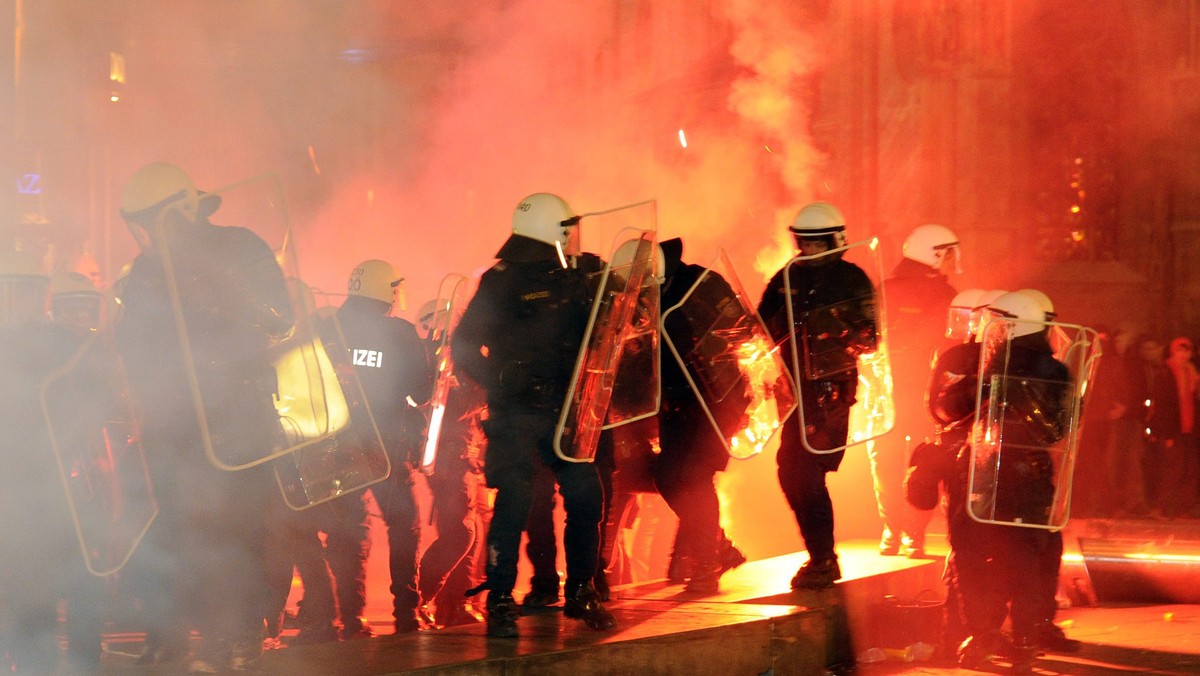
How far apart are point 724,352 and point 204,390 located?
7.27 ft

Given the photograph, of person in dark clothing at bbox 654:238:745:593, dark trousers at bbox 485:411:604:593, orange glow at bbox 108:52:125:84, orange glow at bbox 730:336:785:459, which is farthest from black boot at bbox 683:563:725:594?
orange glow at bbox 108:52:125:84

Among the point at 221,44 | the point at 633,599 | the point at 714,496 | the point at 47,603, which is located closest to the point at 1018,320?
the point at 714,496

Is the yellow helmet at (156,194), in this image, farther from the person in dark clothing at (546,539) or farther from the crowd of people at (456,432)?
the person in dark clothing at (546,539)

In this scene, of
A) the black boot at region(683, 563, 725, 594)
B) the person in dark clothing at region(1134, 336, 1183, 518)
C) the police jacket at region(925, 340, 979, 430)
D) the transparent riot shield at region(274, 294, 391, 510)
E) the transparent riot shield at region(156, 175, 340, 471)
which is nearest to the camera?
the transparent riot shield at region(156, 175, 340, 471)

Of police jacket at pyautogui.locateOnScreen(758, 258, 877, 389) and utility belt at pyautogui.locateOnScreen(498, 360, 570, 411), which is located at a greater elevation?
police jacket at pyautogui.locateOnScreen(758, 258, 877, 389)

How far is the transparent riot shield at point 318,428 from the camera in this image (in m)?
4.49

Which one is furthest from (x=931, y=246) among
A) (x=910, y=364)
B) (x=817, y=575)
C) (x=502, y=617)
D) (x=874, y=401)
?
(x=502, y=617)

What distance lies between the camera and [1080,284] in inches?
479

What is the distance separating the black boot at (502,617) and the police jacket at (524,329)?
62 centimetres

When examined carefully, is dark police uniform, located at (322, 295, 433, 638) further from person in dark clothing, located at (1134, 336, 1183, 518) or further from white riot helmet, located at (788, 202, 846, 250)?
person in dark clothing, located at (1134, 336, 1183, 518)

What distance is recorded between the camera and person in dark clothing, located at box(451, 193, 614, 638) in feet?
15.8

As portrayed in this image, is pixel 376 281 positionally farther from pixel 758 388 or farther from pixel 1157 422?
pixel 1157 422

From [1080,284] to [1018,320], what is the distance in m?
7.24

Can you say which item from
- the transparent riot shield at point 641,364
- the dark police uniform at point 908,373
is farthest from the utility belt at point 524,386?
the dark police uniform at point 908,373
